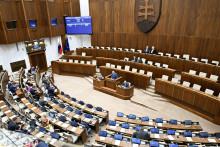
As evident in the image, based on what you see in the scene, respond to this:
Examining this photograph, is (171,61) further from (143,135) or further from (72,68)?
→ (72,68)

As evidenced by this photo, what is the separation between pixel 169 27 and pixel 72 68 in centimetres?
809

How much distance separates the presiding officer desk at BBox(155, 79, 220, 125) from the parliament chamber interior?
0.15 feet

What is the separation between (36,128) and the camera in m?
6.06

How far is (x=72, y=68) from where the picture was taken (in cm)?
1298

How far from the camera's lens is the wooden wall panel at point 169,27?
991 centimetres

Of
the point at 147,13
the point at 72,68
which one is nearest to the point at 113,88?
the point at 72,68

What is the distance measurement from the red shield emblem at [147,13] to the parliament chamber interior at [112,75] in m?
0.07

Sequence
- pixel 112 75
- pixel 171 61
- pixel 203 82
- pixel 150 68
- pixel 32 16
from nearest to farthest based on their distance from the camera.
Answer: pixel 203 82, pixel 112 75, pixel 150 68, pixel 171 61, pixel 32 16

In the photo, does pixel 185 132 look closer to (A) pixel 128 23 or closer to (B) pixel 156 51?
(B) pixel 156 51

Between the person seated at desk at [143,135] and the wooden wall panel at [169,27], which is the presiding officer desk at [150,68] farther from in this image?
the person seated at desk at [143,135]

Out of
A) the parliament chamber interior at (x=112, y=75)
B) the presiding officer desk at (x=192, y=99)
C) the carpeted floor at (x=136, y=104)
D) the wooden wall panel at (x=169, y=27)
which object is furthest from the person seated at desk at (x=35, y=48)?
the presiding officer desk at (x=192, y=99)

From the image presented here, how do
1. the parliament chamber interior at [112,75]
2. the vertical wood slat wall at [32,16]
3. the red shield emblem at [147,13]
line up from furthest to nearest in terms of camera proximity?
the red shield emblem at [147,13], the vertical wood slat wall at [32,16], the parliament chamber interior at [112,75]

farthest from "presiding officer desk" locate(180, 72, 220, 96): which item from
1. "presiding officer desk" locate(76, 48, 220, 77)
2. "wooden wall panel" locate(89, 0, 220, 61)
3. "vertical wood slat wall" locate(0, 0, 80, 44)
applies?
"vertical wood slat wall" locate(0, 0, 80, 44)

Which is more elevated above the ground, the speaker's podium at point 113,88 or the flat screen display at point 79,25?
the flat screen display at point 79,25
